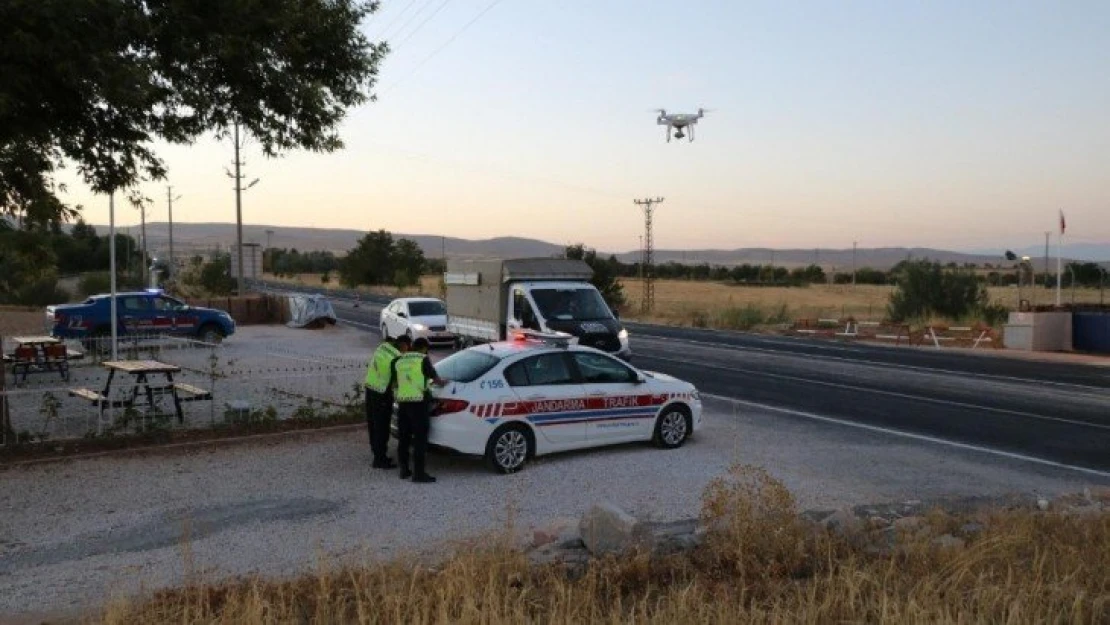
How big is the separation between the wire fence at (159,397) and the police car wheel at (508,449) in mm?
3922

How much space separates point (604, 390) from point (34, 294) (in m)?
43.8

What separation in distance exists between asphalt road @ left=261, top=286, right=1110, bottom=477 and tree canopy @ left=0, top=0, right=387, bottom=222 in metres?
9.26

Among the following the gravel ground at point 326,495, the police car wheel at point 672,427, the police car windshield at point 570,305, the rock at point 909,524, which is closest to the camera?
the rock at point 909,524

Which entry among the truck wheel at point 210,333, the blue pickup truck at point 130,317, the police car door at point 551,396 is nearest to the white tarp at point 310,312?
the truck wheel at point 210,333

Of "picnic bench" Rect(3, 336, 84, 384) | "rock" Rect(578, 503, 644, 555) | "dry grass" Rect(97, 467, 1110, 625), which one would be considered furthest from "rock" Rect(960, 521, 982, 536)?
"picnic bench" Rect(3, 336, 84, 384)

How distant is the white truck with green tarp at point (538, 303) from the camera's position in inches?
812

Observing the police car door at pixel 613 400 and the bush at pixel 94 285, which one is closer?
the police car door at pixel 613 400

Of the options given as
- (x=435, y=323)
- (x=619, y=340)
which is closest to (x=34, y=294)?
(x=435, y=323)

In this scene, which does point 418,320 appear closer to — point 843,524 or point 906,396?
point 906,396

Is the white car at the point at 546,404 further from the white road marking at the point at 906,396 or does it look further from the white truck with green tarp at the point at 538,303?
the white road marking at the point at 906,396

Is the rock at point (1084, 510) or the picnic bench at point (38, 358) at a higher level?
the picnic bench at point (38, 358)

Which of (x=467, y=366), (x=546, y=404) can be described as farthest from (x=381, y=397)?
(x=546, y=404)

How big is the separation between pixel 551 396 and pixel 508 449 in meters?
0.86

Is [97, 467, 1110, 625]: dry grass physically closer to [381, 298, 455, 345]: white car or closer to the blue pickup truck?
[381, 298, 455, 345]: white car
